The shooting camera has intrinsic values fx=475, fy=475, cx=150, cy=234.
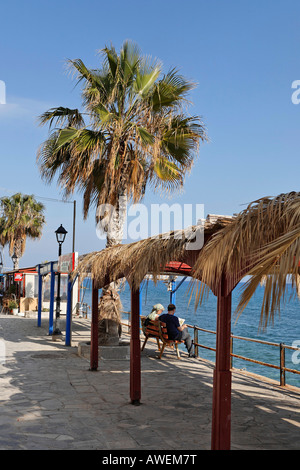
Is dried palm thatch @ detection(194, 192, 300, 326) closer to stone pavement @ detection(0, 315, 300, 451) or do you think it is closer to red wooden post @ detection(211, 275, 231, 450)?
red wooden post @ detection(211, 275, 231, 450)

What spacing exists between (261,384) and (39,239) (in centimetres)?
3124

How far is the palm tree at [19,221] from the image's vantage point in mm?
37281

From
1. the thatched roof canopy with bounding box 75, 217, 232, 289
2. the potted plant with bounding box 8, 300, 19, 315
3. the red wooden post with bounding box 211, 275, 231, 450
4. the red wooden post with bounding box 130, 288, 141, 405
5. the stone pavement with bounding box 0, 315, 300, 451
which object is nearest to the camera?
the red wooden post with bounding box 211, 275, 231, 450

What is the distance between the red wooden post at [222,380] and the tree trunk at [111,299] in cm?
745

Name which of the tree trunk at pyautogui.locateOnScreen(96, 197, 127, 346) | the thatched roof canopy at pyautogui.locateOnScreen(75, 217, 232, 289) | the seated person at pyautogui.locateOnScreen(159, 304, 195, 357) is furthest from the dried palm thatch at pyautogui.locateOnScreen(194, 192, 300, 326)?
the tree trunk at pyautogui.locateOnScreen(96, 197, 127, 346)

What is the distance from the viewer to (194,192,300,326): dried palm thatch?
3.26m

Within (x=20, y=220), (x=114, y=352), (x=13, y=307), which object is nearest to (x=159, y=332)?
(x=114, y=352)

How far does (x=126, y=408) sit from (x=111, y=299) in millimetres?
5406

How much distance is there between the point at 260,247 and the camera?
4.05 metres

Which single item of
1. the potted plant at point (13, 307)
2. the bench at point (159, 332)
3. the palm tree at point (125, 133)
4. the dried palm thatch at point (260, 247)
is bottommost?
the potted plant at point (13, 307)

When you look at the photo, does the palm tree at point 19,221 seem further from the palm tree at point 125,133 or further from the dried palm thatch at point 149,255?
the dried palm thatch at point 149,255

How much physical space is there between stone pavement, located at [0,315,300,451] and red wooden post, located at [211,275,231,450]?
0.63 meters

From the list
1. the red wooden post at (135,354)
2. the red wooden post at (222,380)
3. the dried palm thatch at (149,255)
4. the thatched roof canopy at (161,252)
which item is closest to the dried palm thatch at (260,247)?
the red wooden post at (222,380)
